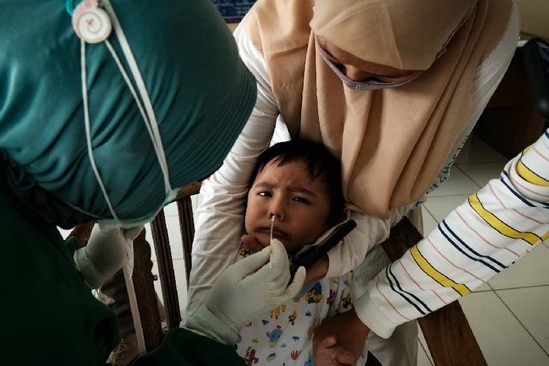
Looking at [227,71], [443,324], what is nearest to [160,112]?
[227,71]

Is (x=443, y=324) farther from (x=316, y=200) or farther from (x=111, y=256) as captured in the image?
(x=111, y=256)

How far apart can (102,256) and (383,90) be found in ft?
1.90

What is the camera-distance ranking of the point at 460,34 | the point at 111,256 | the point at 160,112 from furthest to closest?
the point at 460,34 < the point at 111,256 < the point at 160,112

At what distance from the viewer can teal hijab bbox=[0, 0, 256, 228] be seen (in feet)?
1.49

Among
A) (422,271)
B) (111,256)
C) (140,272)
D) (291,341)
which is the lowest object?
(291,341)

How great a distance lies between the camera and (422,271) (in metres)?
0.90

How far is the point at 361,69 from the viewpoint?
0.88 meters

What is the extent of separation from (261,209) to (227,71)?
53 centimetres

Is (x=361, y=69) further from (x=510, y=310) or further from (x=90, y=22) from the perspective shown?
(x=510, y=310)

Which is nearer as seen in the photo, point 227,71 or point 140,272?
point 227,71

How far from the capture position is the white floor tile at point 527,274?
1.93m

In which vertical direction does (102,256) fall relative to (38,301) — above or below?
below

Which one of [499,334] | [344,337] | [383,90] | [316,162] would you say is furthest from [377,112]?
[499,334]

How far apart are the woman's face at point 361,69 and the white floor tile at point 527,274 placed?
1.28m
